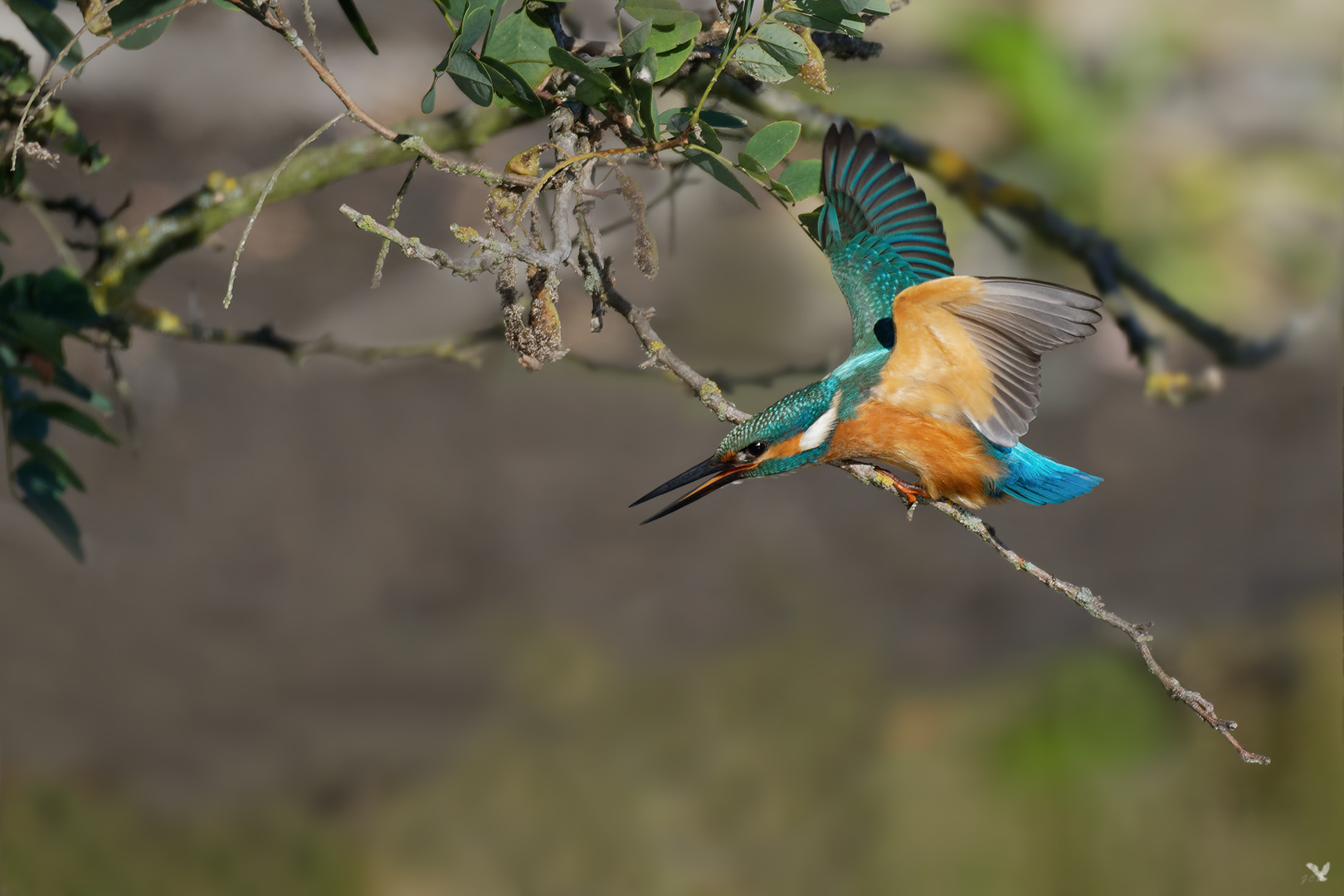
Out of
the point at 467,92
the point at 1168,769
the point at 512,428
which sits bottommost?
the point at 1168,769

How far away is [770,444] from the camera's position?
0.28 metres

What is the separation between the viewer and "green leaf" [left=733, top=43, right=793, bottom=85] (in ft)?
0.89

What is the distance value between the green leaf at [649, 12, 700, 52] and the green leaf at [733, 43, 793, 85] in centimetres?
1

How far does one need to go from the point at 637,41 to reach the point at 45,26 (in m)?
0.26

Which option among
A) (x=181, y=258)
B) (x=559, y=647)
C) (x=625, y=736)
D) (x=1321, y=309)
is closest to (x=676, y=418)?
(x=559, y=647)

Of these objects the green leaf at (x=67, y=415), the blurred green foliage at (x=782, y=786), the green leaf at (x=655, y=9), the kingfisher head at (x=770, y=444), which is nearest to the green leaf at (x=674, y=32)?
the green leaf at (x=655, y=9)

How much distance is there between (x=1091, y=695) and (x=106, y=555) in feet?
4.01

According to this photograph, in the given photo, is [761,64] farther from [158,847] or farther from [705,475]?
[158,847]

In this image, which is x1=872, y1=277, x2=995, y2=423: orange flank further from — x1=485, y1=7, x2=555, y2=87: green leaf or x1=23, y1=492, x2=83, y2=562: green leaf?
x1=23, y1=492, x2=83, y2=562: green leaf

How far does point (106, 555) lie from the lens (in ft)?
3.51

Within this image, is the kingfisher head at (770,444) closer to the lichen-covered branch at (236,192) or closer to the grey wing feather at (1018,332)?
the grey wing feather at (1018,332)

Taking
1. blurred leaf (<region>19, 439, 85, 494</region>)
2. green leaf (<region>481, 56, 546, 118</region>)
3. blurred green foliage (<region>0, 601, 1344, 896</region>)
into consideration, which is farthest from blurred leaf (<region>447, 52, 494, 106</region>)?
blurred green foliage (<region>0, 601, 1344, 896</region>)

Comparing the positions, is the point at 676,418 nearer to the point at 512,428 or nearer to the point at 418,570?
the point at 512,428

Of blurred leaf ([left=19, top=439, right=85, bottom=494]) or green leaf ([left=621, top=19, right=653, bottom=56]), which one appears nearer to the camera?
green leaf ([left=621, top=19, right=653, bottom=56])
